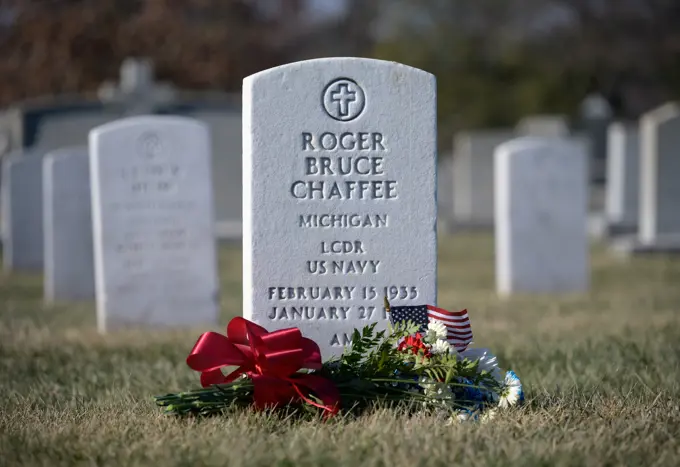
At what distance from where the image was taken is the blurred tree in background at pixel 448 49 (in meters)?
37.9

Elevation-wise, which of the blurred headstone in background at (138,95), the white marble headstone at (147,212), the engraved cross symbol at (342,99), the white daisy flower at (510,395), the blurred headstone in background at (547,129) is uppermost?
the blurred headstone in background at (138,95)

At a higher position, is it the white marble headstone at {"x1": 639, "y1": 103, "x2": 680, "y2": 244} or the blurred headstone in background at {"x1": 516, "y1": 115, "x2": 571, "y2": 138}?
the blurred headstone in background at {"x1": 516, "y1": 115, "x2": 571, "y2": 138}

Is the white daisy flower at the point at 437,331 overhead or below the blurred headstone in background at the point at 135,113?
below

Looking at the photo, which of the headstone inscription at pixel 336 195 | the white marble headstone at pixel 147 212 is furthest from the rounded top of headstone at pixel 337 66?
the white marble headstone at pixel 147 212

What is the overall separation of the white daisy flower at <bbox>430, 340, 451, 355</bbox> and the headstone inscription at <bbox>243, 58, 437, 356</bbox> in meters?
0.55

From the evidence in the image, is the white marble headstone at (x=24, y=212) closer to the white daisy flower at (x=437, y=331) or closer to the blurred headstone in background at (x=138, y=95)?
the blurred headstone in background at (x=138, y=95)

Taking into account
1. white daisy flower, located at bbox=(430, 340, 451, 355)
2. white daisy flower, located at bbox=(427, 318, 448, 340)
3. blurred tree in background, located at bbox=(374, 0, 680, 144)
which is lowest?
white daisy flower, located at bbox=(430, 340, 451, 355)

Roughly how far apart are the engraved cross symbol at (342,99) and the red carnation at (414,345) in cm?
109

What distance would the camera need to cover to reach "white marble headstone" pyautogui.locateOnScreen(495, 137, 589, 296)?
1225 cm

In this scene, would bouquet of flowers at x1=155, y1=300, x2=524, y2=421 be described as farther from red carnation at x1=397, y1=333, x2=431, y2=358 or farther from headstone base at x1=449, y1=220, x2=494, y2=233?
headstone base at x1=449, y1=220, x2=494, y2=233

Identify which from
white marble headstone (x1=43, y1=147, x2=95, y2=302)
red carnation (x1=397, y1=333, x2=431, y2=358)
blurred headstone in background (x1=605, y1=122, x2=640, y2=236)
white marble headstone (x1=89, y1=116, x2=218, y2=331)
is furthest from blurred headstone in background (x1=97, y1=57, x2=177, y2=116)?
red carnation (x1=397, y1=333, x2=431, y2=358)

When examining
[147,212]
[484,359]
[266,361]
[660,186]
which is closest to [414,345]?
[484,359]

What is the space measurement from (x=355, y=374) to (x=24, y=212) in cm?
1137

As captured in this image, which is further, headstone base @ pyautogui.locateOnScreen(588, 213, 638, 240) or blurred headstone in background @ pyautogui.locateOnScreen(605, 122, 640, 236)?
blurred headstone in background @ pyautogui.locateOnScreen(605, 122, 640, 236)
